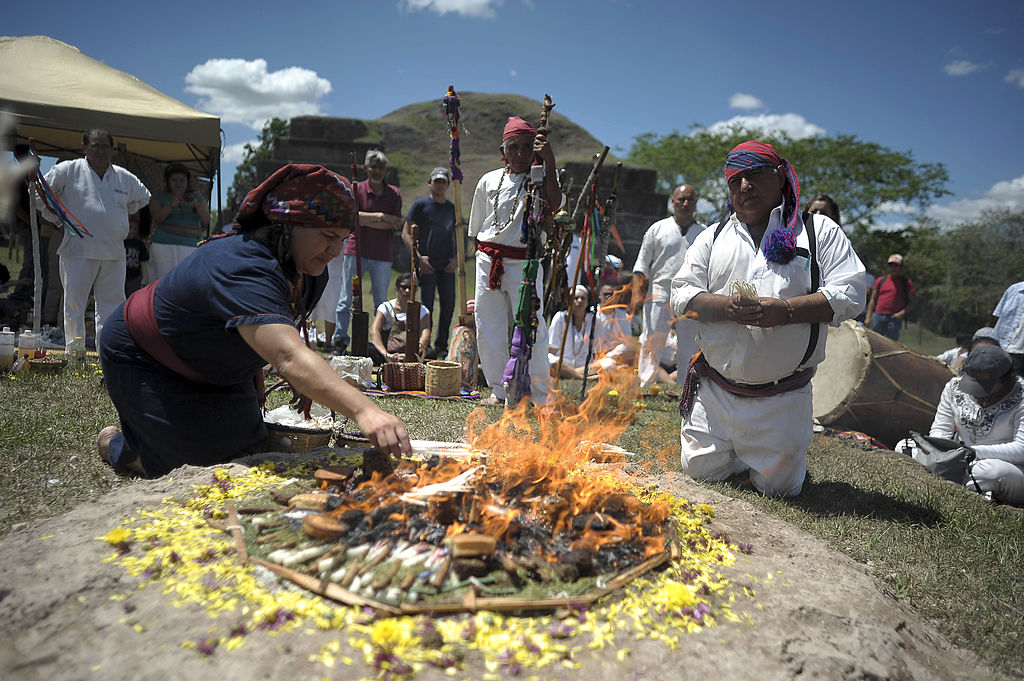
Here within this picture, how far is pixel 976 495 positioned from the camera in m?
4.80

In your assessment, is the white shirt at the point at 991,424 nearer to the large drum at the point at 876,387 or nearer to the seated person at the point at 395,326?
the large drum at the point at 876,387

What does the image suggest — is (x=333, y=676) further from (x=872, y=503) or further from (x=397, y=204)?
(x=397, y=204)

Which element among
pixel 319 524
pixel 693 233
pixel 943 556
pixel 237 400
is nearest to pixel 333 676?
pixel 319 524

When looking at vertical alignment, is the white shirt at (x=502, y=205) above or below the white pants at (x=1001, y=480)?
above

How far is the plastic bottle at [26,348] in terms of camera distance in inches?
230

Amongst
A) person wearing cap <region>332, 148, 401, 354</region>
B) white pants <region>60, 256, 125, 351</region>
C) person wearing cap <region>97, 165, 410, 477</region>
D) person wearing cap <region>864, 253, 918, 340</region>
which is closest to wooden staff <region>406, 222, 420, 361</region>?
person wearing cap <region>332, 148, 401, 354</region>

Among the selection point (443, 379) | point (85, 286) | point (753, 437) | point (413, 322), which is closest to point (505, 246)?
point (443, 379)

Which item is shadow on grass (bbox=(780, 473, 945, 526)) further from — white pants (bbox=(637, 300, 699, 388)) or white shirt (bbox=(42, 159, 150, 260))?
white shirt (bbox=(42, 159, 150, 260))

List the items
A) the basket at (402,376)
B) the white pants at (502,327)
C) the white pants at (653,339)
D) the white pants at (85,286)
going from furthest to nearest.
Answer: the white pants at (653,339) → the basket at (402,376) → the white pants at (85,286) → the white pants at (502,327)

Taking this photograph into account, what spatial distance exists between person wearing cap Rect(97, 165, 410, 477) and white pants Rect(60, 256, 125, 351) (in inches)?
141

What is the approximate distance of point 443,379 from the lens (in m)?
6.29

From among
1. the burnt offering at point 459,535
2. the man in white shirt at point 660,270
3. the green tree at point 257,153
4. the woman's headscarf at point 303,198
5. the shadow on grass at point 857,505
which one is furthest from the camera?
the green tree at point 257,153

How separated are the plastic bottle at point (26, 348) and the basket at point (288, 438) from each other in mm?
3744

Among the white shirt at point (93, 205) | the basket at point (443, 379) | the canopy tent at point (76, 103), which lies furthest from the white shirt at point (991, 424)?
the canopy tent at point (76, 103)
